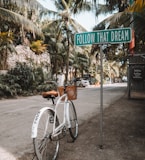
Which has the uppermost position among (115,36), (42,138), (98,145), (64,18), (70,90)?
(64,18)

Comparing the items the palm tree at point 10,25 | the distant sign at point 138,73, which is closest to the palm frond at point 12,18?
the palm tree at point 10,25

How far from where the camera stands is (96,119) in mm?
7000

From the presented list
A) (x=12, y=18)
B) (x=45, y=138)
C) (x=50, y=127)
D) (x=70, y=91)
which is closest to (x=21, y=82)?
(x=12, y=18)

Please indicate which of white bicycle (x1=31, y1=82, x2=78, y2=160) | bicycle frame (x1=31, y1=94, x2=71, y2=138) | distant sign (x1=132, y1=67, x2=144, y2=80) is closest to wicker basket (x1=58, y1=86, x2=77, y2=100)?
white bicycle (x1=31, y1=82, x2=78, y2=160)

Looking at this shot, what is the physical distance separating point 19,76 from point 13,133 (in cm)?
1054

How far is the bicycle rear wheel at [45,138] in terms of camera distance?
334cm

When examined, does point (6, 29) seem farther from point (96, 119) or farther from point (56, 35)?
point (96, 119)

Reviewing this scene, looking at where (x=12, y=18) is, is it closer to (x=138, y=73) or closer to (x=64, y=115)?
(x=138, y=73)

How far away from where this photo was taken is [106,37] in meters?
4.52

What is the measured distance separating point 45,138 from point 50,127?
0.20 metres

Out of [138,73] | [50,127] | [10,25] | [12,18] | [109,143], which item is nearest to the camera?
[50,127]

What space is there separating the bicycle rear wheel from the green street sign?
1.62m

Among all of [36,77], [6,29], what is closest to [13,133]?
[36,77]

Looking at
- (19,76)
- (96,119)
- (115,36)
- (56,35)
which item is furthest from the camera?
(56,35)
